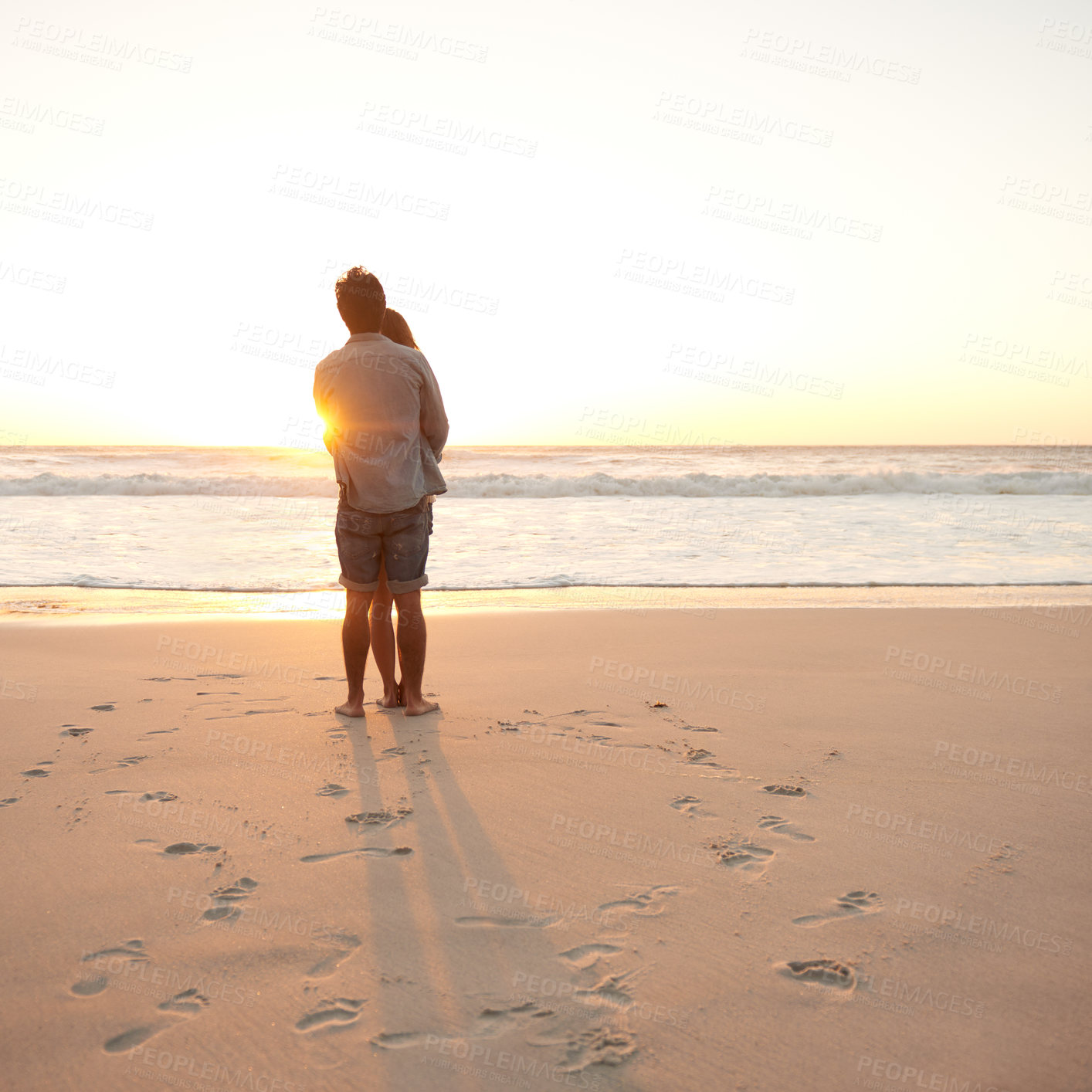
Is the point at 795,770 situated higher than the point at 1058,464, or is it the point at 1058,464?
the point at 1058,464

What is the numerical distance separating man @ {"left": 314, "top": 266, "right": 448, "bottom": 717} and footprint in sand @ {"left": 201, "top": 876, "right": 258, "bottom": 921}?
1.38m

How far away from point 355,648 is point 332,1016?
6.58 ft

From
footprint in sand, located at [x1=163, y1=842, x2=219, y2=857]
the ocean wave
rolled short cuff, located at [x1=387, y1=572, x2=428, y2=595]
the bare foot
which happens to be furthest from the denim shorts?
the ocean wave

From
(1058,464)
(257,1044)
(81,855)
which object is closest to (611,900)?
(257,1044)

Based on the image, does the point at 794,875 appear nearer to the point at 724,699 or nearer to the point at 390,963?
the point at 390,963

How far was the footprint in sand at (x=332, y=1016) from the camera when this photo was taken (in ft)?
5.15

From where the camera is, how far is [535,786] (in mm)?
2744

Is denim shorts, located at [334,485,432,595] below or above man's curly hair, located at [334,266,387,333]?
below

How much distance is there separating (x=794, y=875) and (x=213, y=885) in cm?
145

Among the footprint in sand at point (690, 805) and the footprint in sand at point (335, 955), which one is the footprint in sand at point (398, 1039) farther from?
the footprint in sand at point (690, 805)

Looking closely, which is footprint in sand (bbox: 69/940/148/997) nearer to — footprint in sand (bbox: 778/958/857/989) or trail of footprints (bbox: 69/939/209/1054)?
trail of footprints (bbox: 69/939/209/1054)

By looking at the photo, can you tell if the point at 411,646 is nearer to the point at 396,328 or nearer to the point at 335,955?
the point at 396,328

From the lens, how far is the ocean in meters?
7.63

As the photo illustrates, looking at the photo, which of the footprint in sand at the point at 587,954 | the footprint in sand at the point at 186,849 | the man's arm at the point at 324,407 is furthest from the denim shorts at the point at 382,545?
the footprint in sand at the point at 587,954
